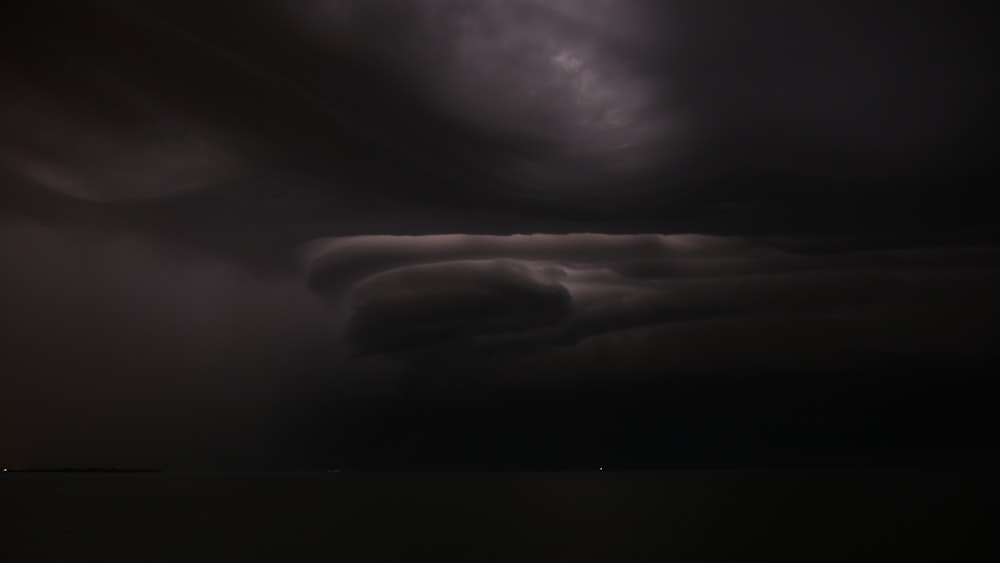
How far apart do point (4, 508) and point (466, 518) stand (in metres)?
105

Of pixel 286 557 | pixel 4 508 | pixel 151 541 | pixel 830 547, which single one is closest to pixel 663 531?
pixel 830 547

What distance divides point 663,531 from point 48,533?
8741 centimetres

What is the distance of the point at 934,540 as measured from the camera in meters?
98.2

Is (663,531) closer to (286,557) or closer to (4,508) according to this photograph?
(286,557)

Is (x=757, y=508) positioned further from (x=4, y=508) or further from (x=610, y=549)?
(x=4, y=508)

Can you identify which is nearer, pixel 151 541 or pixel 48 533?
pixel 151 541

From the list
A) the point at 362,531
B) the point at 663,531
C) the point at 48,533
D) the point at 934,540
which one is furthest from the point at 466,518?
the point at 934,540

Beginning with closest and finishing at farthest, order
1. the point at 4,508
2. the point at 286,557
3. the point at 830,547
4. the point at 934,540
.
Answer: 1. the point at 286,557
2. the point at 830,547
3. the point at 934,540
4. the point at 4,508

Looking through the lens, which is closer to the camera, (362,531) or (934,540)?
(934,540)

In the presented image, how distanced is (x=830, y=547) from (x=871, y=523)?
40.8 meters

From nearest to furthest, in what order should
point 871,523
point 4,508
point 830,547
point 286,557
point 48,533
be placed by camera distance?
point 286,557
point 830,547
point 48,533
point 871,523
point 4,508

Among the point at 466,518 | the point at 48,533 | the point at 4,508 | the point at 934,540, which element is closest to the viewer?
the point at 934,540

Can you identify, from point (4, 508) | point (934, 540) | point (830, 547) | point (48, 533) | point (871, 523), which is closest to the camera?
point (830, 547)

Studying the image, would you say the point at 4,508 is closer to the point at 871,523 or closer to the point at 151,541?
the point at 151,541
